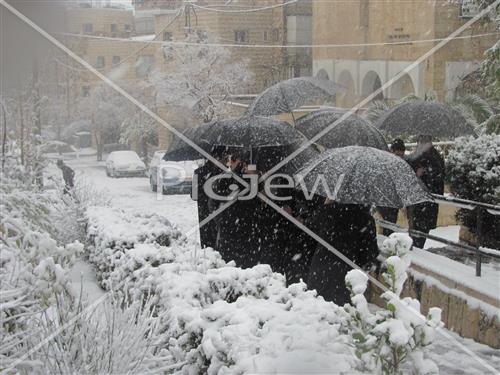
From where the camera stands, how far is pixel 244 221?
5.91 metres

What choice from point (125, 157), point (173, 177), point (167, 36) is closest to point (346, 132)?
point (173, 177)

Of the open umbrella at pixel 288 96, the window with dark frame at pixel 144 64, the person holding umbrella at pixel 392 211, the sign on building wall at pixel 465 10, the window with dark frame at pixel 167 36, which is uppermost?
the window with dark frame at pixel 167 36

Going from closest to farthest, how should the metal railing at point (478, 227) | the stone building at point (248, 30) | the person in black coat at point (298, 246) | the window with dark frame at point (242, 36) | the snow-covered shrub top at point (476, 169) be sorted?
the metal railing at point (478, 227) < the person in black coat at point (298, 246) < the snow-covered shrub top at point (476, 169) < the stone building at point (248, 30) < the window with dark frame at point (242, 36)

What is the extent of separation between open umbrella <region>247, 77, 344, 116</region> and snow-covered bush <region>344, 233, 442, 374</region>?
622 cm

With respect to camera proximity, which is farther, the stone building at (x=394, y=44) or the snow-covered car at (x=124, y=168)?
Answer: the snow-covered car at (x=124, y=168)

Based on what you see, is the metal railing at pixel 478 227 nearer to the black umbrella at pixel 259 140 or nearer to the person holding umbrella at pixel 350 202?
the person holding umbrella at pixel 350 202

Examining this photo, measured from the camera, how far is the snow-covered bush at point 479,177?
22.7ft

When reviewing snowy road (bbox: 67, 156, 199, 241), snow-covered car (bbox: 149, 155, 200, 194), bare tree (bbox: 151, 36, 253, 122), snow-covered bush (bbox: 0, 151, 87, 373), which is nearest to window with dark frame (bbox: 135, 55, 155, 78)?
bare tree (bbox: 151, 36, 253, 122)

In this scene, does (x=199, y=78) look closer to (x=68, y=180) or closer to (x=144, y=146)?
(x=144, y=146)

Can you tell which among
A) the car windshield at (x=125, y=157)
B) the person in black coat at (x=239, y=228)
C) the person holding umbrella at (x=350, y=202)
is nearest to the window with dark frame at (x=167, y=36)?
the car windshield at (x=125, y=157)

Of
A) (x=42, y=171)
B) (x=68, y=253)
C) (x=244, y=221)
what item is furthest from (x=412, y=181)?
(x=42, y=171)

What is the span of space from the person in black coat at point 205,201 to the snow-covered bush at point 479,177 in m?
2.59

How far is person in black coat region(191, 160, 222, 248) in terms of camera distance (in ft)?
21.8

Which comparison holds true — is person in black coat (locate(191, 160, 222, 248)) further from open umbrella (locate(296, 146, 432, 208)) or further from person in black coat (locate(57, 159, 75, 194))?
person in black coat (locate(57, 159, 75, 194))
